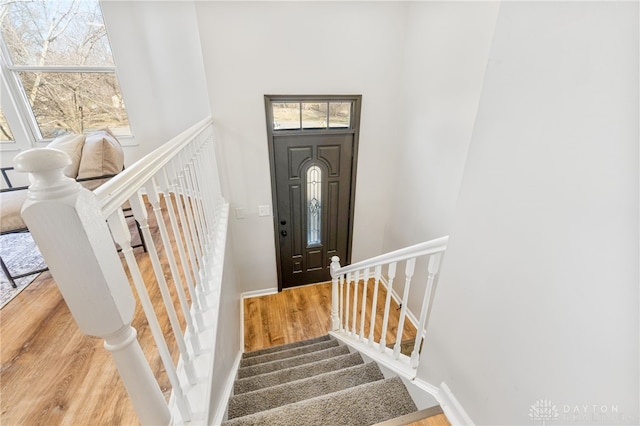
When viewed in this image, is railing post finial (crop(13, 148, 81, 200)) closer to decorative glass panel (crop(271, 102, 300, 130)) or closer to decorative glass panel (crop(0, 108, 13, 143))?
decorative glass panel (crop(271, 102, 300, 130))

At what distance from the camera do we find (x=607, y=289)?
528mm

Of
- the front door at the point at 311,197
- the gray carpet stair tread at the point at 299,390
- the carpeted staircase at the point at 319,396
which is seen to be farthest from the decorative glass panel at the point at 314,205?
the gray carpet stair tread at the point at 299,390

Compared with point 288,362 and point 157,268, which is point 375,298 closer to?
point 288,362

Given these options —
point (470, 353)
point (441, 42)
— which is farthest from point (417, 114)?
point (470, 353)

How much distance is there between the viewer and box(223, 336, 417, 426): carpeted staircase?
4.02ft

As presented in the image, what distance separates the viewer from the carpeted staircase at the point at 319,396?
1227 mm

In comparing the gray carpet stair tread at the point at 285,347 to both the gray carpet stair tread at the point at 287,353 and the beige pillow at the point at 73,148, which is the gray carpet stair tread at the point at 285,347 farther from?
the beige pillow at the point at 73,148

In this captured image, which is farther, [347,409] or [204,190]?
[204,190]

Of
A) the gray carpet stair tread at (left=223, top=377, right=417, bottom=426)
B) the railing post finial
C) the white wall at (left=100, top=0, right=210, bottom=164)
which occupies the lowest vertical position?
the gray carpet stair tread at (left=223, top=377, right=417, bottom=426)

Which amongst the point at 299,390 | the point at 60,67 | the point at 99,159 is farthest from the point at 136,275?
the point at 60,67

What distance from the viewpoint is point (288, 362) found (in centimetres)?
222

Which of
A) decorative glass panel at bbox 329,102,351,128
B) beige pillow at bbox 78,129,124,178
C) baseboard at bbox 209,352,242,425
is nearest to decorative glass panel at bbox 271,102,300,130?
decorative glass panel at bbox 329,102,351,128

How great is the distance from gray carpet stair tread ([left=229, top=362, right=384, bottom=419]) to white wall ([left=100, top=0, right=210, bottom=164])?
8.04ft

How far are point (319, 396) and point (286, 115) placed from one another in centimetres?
247
